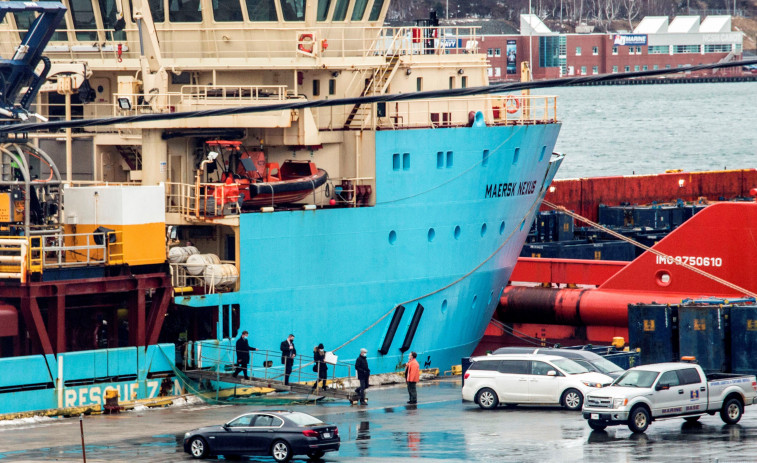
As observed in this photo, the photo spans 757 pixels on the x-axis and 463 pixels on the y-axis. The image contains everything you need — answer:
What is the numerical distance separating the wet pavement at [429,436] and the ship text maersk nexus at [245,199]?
153 centimetres

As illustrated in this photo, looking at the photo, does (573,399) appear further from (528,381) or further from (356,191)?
(356,191)

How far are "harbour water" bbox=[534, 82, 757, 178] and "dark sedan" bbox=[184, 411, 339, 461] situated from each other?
223ft

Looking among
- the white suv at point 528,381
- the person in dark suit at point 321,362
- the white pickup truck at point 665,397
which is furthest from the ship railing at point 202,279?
the white pickup truck at point 665,397

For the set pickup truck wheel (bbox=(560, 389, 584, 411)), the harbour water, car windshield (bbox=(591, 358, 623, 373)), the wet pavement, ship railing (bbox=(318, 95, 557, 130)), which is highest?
the harbour water

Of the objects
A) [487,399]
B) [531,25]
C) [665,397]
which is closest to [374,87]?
[487,399]

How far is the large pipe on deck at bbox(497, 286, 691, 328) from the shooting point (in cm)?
3562

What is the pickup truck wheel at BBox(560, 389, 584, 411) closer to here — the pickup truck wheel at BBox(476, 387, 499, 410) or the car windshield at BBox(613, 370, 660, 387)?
the pickup truck wheel at BBox(476, 387, 499, 410)

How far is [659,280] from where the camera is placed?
119 feet

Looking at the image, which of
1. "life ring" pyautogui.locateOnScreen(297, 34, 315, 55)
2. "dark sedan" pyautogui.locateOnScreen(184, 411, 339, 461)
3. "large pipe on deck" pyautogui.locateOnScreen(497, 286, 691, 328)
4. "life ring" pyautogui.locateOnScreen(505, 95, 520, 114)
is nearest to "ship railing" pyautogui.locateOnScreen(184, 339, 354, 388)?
"dark sedan" pyautogui.locateOnScreen(184, 411, 339, 461)

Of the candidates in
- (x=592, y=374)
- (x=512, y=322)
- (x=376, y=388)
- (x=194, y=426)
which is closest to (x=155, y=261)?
(x=194, y=426)

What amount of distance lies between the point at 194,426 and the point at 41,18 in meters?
8.27

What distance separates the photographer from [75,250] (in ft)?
81.4

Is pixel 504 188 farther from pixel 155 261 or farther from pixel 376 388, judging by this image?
pixel 155 261

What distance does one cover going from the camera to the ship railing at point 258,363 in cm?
2616
